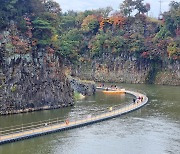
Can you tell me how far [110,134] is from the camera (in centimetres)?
6053

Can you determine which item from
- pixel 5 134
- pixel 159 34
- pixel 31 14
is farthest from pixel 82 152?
pixel 159 34

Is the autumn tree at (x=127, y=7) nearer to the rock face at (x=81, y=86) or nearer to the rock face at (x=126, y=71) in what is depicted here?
the rock face at (x=126, y=71)

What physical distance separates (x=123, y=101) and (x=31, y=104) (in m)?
25.4

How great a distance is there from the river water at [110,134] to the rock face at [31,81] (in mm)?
2344

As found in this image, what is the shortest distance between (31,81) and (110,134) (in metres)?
21.6

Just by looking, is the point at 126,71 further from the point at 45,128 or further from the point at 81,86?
the point at 45,128

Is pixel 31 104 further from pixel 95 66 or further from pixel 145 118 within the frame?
→ pixel 95 66

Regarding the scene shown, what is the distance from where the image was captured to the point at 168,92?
4380 inches

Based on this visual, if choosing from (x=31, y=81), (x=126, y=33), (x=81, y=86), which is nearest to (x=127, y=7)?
(x=126, y=33)

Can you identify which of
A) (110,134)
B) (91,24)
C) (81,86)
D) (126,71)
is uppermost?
(91,24)

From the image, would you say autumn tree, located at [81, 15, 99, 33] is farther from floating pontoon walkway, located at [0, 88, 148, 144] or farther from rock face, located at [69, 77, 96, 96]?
floating pontoon walkway, located at [0, 88, 148, 144]

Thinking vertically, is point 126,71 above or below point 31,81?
above

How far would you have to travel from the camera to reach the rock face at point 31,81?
7144 cm

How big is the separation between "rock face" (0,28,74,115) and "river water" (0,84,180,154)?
234cm
